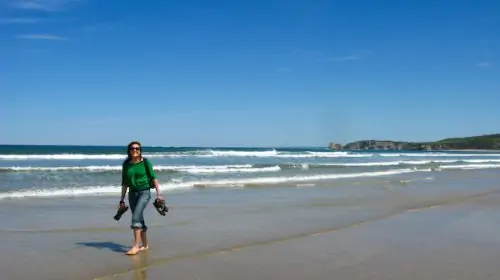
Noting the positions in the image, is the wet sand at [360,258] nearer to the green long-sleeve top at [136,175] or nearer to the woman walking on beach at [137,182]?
the woman walking on beach at [137,182]

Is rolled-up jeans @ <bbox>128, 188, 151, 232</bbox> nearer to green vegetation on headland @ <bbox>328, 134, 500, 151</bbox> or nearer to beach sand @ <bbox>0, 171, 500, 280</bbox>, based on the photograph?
beach sand @ <bbox>0, 171, 500, 280</bbox>

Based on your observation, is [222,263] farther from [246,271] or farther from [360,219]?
[360,219]

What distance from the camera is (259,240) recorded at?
8836 mm

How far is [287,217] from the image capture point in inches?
460

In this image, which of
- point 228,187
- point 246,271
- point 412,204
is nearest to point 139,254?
point 246,271

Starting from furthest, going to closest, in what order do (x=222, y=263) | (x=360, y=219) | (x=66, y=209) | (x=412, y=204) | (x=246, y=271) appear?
(x=412, y=204) → (x=66, y=209) → (x=360, y=219) → (x=222, y=263) → (x=246, y=271)

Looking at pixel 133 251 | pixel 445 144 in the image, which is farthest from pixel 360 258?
pixel 445 144

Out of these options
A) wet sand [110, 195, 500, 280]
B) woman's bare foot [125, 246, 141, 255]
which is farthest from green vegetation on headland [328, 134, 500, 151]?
woman's bare foot [125, 246, 141, 255]

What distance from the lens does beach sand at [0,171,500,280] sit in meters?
6.65

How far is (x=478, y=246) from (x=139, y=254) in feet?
17.4

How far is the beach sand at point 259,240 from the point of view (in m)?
6.65

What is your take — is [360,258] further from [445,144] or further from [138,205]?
[445,144]

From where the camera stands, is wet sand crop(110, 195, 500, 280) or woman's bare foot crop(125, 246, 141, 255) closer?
wet sand crop(110, 195, 500, 280)

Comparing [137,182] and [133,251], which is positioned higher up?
[137,182]
